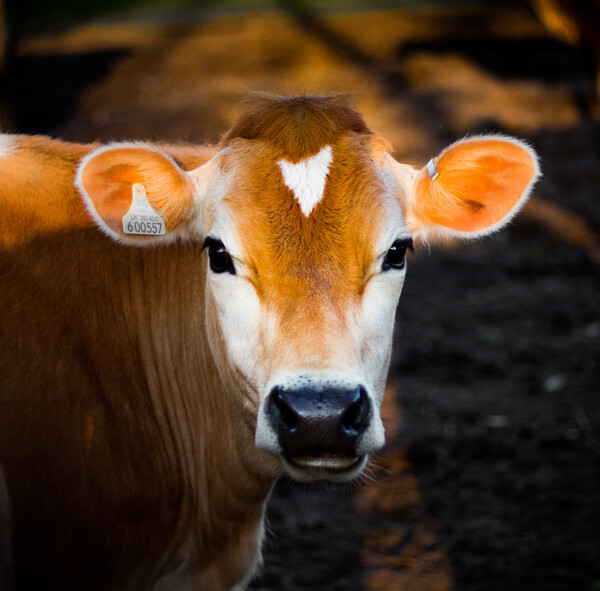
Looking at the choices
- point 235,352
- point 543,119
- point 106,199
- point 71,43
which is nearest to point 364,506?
point 235,352

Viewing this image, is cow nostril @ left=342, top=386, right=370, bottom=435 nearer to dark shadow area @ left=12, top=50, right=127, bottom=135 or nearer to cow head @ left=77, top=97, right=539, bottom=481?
cow head @ left=77, top=97, right=539, bottom=481

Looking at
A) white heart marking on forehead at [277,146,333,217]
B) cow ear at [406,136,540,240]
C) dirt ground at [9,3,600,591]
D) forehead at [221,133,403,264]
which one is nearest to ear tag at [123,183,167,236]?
forehead at [221,133,403,264]

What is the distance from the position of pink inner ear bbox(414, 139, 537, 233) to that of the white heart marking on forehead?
0.45 m

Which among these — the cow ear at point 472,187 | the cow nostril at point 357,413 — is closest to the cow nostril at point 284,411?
the cow nostril at point 357,413

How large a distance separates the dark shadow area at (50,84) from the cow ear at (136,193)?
711 centimetres

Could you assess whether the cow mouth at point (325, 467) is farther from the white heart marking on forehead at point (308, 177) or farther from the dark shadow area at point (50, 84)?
the dark shadow area at point (50, 84)

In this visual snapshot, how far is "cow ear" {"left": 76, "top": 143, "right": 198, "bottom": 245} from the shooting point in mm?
2625

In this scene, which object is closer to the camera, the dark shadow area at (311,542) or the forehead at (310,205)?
the forehead at (310,205)

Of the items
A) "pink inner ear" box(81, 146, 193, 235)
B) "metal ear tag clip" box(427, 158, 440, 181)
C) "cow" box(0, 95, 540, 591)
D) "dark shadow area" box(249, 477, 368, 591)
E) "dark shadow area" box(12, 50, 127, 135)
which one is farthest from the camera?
"dark shadow area" box(12, 50, 127, 135)

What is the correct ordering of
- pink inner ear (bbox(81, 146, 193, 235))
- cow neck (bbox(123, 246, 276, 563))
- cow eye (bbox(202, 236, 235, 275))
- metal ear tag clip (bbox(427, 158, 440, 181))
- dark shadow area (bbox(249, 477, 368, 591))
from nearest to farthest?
cow eye (bbox(202, 236, 235, 275)) < pink inner ear (bbox(81, 146, 193, 235)) < metal ear tag clip (bbox(427, 158, 440, 181)) < cow neck (bbox(123, 246, 276, 563)) < dark shadow area (bbox(249, 477, 368, 591))

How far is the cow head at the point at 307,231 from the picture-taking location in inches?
85.6

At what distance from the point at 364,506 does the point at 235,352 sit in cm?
225

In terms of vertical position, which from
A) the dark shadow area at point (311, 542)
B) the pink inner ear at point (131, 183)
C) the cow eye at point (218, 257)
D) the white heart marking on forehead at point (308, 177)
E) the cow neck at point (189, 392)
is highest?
the white heart marking on forehead at point (308, 177)

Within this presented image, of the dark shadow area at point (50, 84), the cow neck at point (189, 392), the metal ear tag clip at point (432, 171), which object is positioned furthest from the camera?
the dark shadow area at point (50, 84)
